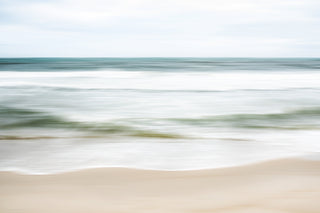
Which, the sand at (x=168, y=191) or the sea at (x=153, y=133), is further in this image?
the sea at (x=153, y=133)

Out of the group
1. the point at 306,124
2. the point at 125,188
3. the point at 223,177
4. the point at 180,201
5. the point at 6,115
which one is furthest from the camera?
the point at 6,115

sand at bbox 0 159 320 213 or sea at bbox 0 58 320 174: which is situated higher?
sea at bbox 0 58 320 174

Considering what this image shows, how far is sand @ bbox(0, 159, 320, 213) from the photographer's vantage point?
178 centimetres

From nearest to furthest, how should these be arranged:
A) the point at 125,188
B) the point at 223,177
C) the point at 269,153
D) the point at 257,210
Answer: the point at 257,210
the point at 125,188
the point at 223,177
the point at 269,153

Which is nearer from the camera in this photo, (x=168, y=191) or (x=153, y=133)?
A: (x=168, y=191)

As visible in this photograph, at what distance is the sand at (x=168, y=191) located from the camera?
1779 millimetres

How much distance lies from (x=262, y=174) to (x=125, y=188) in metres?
1.10

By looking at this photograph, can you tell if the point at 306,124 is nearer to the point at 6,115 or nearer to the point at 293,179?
the point at 293,179

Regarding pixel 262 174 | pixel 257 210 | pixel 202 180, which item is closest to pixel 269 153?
pixel 262 174

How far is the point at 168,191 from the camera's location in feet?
6.52

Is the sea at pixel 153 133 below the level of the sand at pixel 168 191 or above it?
above

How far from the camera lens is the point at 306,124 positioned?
4.26 m

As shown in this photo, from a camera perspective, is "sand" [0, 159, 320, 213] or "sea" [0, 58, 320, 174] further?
"sea" [0, 58, 320, 174]

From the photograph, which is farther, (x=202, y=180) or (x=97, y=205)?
(x=202, y=180)
